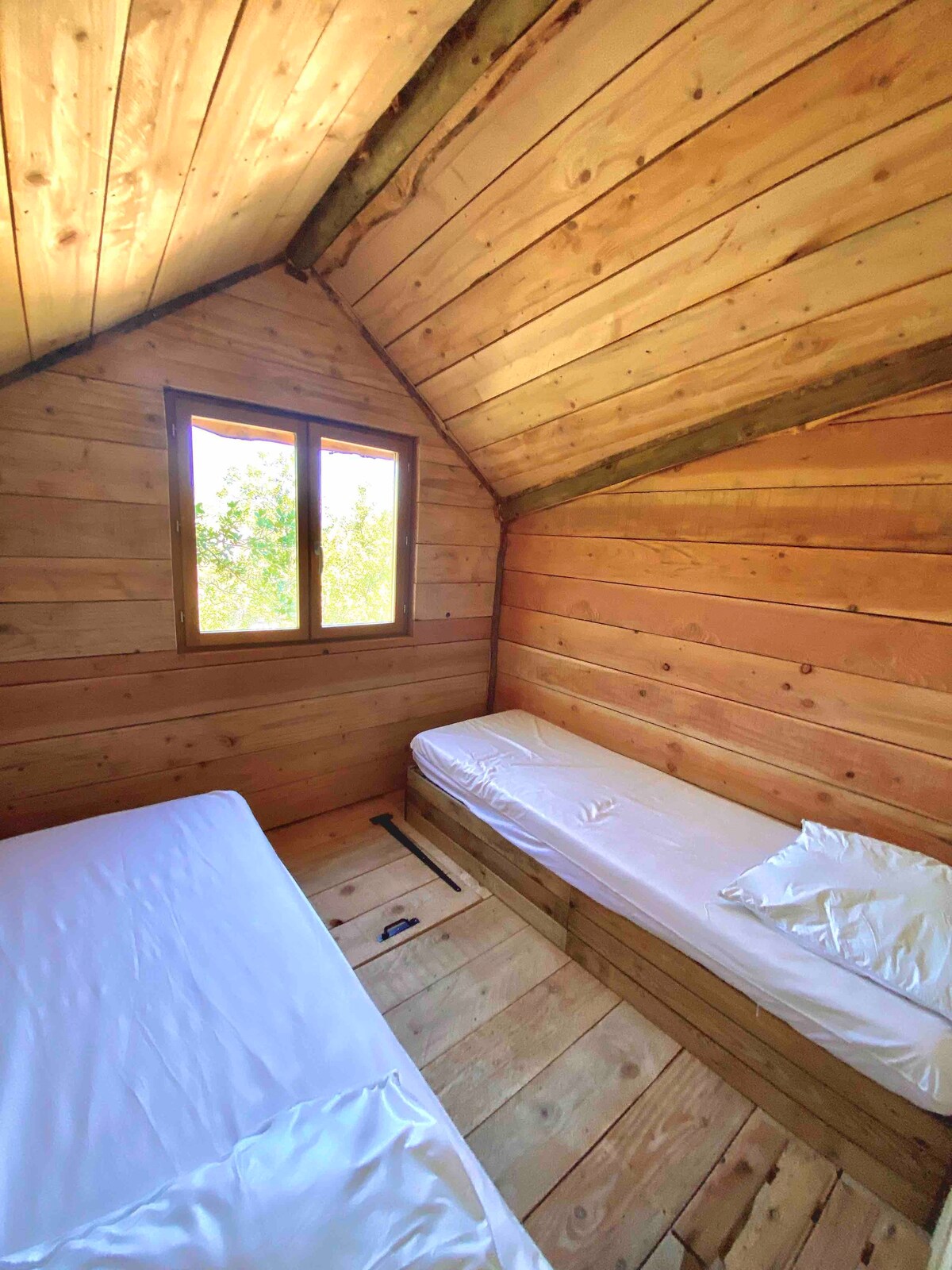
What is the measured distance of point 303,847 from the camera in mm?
2195

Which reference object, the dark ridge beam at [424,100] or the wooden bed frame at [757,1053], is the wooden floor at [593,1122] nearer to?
the wooden bed frame at [757,1053]

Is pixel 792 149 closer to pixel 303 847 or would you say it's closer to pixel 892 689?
pixel 892 689

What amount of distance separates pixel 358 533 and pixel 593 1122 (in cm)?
213

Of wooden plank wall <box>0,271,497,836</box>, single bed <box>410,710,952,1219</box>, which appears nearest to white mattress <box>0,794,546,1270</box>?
wooden plank wall <box>0,271,497,836</box>

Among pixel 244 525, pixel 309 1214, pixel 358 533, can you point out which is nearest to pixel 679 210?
pixel 358 533

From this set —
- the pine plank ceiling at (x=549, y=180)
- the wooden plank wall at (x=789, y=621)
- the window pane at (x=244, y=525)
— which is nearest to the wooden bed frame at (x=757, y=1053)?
the wooden plank wall at (x=789, y=621)

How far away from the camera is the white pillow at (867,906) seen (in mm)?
1082

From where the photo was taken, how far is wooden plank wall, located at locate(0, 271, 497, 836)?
1.60 metres

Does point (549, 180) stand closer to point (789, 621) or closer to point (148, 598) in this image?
point (789, 621)

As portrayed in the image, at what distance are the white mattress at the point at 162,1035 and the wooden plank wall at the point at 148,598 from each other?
46cm

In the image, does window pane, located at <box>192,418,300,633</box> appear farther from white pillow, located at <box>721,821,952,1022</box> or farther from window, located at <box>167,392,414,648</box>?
white pillow, located at <box>721,821,952,1022</box>

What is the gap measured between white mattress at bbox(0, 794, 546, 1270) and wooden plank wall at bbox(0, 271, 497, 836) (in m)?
0.46

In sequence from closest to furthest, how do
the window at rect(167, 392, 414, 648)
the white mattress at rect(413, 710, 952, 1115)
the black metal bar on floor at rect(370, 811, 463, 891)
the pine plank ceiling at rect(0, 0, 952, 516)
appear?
1. the pine plank ceiling at rect(0, 0, 952, 516)
2. the white mattress at rect(413, 710, 952, 1115)
3. the window at rect(167, 392, 414, 648)
4. the black metal bar on floor at rect(370, 811, 463, 891)

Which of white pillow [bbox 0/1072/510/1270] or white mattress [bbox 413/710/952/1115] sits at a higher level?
white pillow [bbox 0/1072/510/1270]
